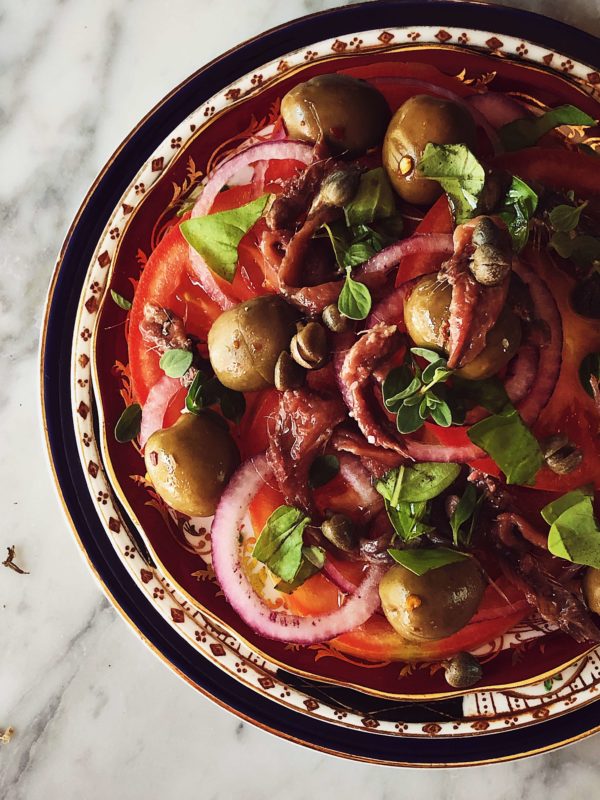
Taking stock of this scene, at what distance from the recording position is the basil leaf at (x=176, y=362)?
1886mm

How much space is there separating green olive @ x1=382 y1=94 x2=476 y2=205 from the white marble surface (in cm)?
84

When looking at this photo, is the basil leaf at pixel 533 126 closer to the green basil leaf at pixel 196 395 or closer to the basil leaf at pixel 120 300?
the green basil leaf at pixel 196 395

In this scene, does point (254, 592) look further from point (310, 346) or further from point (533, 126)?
point (533, 126)

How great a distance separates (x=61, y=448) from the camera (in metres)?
2.09

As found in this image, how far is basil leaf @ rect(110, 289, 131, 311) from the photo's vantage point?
6.73ft

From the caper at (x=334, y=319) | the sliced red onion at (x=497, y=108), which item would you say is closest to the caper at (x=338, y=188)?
the caper at (x=334, y=319)

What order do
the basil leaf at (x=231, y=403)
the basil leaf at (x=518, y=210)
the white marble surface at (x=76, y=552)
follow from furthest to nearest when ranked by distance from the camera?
the white marble surface at (x=76, y=552)
the basil leaf at (x=231, y=403)
the basil leaf at (x=518, y=210)

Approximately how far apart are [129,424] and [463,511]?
0.97 meters

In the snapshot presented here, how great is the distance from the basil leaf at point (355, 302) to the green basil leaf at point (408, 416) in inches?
9.6

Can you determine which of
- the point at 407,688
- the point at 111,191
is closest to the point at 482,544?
the point at 407,688

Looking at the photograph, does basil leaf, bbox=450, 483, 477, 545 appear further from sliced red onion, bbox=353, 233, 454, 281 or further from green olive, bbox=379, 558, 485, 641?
sliced red onion, bbox=353, 233, 454, 281

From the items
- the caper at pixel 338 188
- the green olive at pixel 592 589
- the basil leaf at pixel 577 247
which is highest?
the caper at pixel 338 188

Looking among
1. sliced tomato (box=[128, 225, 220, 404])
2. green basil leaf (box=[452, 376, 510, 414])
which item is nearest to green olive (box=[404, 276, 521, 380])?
green basil leaf (box=[452, 376, 510, 414])

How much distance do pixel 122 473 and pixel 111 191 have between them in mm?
830
